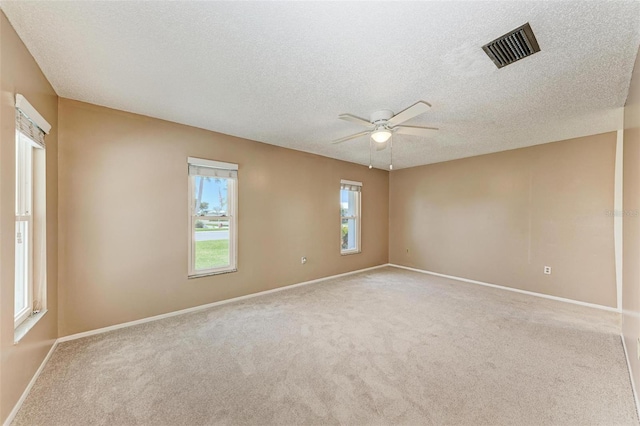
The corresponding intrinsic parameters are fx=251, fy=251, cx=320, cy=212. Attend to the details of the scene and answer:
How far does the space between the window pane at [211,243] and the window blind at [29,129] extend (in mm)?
1674

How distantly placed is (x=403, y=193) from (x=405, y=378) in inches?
184

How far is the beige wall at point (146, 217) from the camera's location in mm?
2658

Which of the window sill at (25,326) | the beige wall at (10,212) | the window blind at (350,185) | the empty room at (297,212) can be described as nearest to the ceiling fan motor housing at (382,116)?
the empty room at (297,212)

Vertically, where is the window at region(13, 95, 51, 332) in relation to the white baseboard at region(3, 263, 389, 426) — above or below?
above

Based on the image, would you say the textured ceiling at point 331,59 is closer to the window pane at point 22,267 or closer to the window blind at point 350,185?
the window pane at point 22,267

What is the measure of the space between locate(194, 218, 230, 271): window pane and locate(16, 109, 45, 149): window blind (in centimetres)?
167

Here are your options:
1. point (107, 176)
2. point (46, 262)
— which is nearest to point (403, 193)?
point (107, 176)

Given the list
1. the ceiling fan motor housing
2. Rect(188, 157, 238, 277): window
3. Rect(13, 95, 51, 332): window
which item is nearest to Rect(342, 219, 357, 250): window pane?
Rect(188, 157, 238, 277): window

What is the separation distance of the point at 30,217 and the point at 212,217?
1.76 m

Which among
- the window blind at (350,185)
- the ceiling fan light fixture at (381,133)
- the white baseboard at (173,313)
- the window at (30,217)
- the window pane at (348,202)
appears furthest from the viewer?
the window pane at (348,202)

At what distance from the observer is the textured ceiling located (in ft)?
4.88

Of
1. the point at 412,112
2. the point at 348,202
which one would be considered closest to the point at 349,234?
the point at 348,202

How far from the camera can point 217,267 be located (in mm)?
3705

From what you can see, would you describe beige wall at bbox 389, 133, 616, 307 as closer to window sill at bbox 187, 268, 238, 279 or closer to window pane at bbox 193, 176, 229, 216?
window sill at bbox 187, 268, 238, 279
